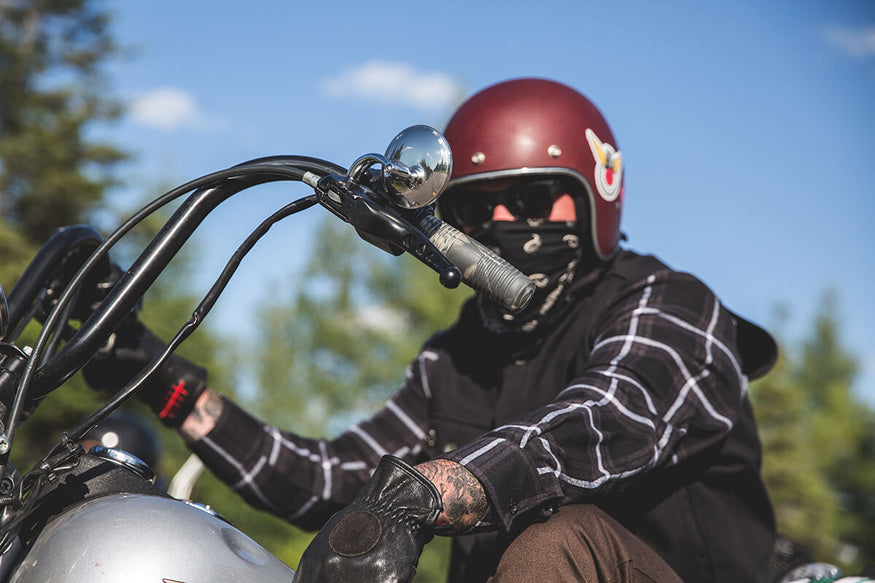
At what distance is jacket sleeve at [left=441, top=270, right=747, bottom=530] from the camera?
159cm

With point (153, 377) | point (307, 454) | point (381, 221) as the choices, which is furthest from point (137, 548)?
point (307, 454)

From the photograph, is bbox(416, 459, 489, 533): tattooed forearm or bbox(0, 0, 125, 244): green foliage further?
bbox(0, 0, 125, 244): green foliage

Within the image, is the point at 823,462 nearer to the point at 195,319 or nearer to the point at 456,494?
the point at 456,494

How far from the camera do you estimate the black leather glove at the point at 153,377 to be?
2.34 meters

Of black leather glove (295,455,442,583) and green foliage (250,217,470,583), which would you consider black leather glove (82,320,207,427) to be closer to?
black leather glove (295,455,442,583)

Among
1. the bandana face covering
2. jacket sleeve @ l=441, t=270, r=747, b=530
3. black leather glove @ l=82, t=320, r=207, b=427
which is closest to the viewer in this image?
jacket sleeve @ l=441, t=270, r=747, b=530

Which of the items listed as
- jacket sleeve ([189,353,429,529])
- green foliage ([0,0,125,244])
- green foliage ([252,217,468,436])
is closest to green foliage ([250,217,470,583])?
green foliage ([252,217,468,436])

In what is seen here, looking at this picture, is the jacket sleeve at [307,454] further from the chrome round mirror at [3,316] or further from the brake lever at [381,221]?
the brake lever at [381,221]

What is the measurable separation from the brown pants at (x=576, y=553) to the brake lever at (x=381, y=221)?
1.97 feet

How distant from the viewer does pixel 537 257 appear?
2.52 metres

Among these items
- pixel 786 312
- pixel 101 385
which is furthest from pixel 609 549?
pixel 786 312

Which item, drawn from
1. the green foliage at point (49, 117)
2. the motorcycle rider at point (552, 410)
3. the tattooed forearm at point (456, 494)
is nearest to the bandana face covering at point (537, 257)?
the motorcycle rider at point (552, 410)

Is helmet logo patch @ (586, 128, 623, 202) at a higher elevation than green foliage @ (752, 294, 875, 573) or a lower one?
higher

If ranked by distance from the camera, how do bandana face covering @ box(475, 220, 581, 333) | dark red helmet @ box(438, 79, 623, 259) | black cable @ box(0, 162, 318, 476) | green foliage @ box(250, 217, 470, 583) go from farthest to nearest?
green foliage @ box(250, 217, 470, 583), dark red helmet @ box(438, 79, 623, 259), bandana face covering @ box(475, 220, 581, 333), black cable @ box(0, 162, 318, 476)
